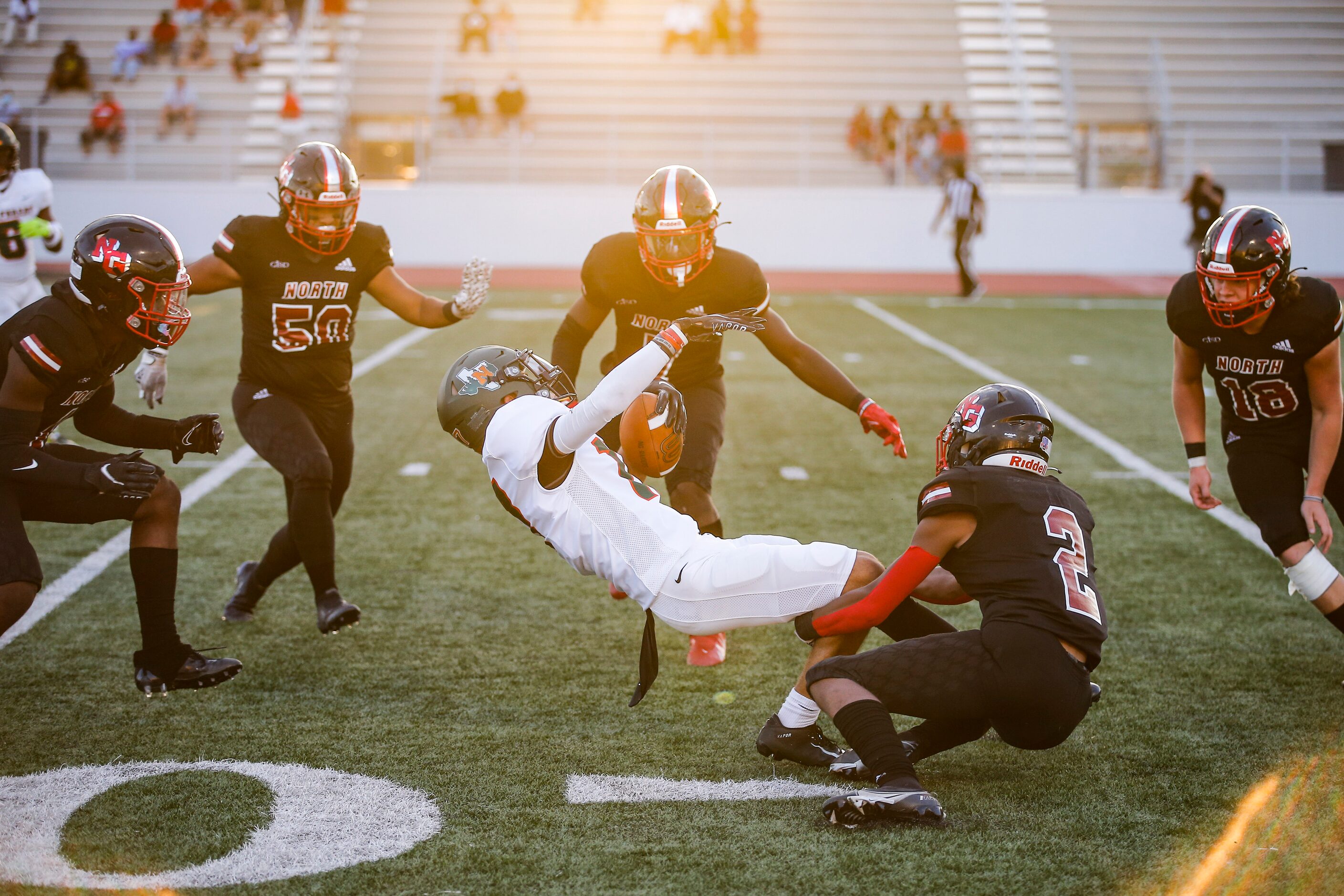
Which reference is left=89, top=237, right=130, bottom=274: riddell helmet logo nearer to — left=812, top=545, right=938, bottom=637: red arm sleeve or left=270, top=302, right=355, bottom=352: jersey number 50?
left=270, top=302, right=355, bottom=352: jersey number 50

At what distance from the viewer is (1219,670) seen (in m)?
4.85

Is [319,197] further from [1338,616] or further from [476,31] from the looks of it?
[476,31]

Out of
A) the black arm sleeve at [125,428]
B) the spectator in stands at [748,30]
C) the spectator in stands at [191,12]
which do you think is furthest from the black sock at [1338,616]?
the spectator in stands at [191,12]

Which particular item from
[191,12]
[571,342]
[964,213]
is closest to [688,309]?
[571,342]

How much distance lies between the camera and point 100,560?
621 cm

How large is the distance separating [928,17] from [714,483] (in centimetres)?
2213

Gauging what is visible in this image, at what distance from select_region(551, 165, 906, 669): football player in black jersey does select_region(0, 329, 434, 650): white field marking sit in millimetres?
1607

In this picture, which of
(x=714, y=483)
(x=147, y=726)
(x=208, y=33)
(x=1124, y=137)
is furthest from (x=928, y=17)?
(x=147, y=726)

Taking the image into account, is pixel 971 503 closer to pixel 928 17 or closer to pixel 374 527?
pixel 374 527

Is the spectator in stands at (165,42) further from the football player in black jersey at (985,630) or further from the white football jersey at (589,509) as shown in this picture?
the football player in black jersey at (985,630)

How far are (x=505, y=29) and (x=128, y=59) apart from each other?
7.34 m

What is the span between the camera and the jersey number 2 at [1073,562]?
3586 millimetres

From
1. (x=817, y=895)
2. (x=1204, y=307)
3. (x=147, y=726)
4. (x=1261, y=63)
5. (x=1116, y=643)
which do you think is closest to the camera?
(x=817, y=895)

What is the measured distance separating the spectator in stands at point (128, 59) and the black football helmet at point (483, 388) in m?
24.0
